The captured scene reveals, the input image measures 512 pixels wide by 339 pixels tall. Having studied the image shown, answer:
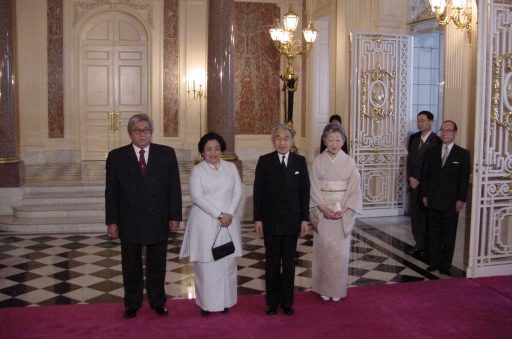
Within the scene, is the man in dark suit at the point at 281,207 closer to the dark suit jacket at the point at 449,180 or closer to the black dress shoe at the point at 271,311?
→ the black dress shoe at the point at 271,311

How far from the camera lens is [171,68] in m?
14.4

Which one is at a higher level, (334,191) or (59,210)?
(334,191)

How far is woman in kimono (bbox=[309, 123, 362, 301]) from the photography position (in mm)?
5262

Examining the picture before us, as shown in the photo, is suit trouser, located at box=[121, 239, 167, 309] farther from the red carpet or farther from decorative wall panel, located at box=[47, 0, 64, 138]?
decorative wall panel, located at box=[47, 0, 64, 138]

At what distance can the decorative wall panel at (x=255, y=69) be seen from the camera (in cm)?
1447

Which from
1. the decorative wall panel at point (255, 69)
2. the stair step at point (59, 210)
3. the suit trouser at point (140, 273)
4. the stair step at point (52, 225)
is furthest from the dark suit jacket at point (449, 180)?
the decorative wall panel at point (255, 69)

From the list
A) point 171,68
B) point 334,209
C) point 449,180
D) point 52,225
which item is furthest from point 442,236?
point 171,68

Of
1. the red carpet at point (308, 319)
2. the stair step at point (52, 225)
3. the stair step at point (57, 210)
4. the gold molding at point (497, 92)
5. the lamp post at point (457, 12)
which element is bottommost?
the red carpet at point (308, 319)

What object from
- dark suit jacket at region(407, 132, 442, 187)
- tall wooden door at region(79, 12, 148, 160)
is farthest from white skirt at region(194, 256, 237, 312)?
tall wooden door at region(79, 12, 148, 160)

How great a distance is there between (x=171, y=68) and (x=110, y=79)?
56.3 inches

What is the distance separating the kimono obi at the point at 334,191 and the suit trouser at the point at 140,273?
142cm

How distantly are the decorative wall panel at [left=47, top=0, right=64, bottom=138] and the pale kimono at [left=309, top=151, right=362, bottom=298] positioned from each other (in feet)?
33.0

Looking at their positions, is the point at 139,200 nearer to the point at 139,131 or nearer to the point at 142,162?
the point at 142,162

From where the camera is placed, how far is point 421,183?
680 centimetres
